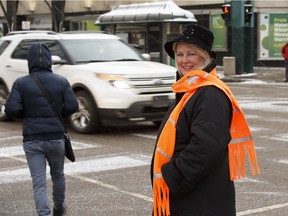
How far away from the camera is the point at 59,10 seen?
42.1m

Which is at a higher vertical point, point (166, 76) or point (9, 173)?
point (166, 76)

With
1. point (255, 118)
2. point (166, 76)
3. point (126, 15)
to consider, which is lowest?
point (255, 118)

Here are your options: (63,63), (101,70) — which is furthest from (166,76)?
(63,63)

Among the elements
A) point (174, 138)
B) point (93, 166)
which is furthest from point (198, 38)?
point (93, 166)

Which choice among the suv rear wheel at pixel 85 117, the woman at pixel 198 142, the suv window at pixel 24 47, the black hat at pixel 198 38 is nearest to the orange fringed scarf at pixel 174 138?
the woman at pixel 198 142

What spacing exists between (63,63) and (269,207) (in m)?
6.18

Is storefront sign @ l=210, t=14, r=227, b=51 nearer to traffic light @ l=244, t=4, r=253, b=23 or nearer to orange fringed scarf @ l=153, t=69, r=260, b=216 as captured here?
traffic light @ l=244, t=4, r=253, b=23

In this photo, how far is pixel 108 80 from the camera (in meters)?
10.2

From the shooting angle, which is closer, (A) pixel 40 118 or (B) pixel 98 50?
(A) pixel 40 118

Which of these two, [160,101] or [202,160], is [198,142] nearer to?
[202,160]

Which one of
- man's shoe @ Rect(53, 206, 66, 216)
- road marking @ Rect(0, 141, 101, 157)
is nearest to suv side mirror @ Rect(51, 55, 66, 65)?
road marking @ Rect(0, 141, 101, 157)

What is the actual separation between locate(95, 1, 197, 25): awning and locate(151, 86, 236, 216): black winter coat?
79.3ft

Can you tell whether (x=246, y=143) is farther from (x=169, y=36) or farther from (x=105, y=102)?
(x=169, y=36)

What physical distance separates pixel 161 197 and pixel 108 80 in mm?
7355
